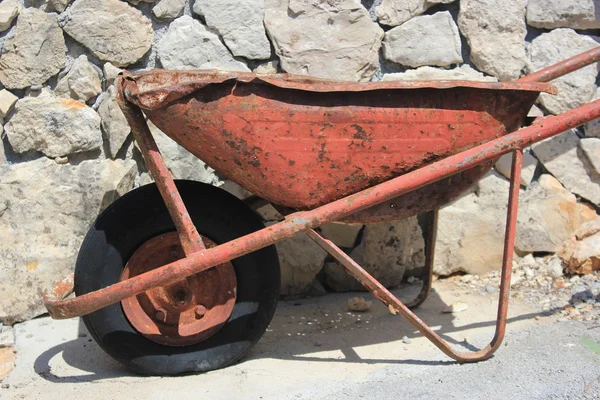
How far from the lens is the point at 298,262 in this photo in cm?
303

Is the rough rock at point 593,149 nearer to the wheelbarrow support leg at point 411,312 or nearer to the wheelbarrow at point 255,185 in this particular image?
the wheelbarrow at point 255,185

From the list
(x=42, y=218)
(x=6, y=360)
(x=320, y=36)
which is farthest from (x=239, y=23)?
(x=6, y=360)

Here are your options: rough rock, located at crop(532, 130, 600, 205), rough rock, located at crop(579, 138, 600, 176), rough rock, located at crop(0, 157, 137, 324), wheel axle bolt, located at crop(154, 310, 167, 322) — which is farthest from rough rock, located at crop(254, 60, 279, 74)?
rough rock, located at crop(579, 138, 600, 176)

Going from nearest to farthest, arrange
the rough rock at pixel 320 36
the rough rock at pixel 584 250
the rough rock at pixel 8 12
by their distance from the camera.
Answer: the rough rock at pixel 8 12 < the rough rock at pixel 320 36 < the rough rock at pixel 584 250

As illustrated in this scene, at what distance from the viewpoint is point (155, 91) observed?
6.55 ft

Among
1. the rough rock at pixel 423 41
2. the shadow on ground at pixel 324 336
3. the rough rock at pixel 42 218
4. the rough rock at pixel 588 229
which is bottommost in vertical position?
the rough rock at pixel 588 229

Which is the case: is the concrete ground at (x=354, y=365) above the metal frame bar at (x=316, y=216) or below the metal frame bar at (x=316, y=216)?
below

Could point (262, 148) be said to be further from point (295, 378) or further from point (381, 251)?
point (381, 251)

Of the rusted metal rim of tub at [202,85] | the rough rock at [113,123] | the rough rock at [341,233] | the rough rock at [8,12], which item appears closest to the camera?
the rusted metal rim of tub at [202,85]

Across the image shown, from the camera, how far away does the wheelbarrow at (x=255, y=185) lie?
207 centimetres

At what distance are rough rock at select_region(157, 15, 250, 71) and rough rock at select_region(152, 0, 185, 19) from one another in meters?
0.03

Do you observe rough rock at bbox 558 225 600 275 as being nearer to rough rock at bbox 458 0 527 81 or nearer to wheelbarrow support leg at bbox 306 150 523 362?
rough rock at bbox 458 0 527 81

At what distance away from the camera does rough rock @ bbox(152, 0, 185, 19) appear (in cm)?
275

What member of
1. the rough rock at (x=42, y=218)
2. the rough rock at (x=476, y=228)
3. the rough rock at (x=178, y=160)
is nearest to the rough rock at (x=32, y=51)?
the rough rock at (x=42, y=218)
